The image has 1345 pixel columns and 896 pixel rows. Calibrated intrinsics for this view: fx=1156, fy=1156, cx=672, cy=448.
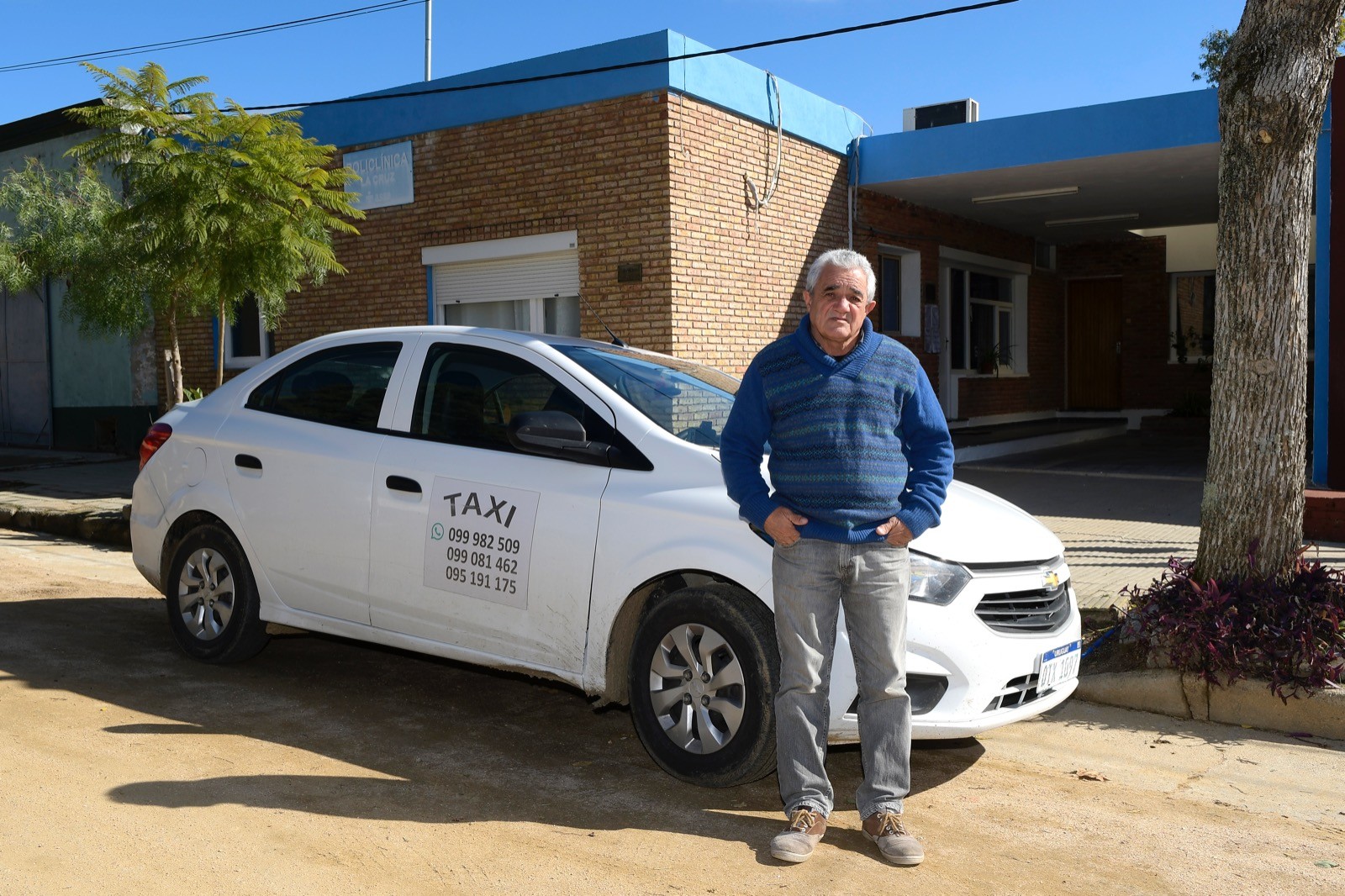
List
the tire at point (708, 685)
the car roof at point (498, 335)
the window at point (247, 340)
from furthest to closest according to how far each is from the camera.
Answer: the window at point (247, 340) → the car roof at point (498, 335) → the tire at point (708, 685)

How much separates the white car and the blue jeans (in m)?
0.20

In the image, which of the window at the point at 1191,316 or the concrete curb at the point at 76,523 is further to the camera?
the window at the point at 1191,316

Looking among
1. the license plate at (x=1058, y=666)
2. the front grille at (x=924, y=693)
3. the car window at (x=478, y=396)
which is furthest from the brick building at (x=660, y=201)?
the front grille at (x=924, y=693)

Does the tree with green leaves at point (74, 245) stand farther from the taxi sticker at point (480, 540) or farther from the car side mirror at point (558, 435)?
the car side mirror at point (558, 435)

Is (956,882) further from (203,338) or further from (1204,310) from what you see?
(1204,310)

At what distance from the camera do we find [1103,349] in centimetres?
2286

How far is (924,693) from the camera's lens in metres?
Answer: 4.05

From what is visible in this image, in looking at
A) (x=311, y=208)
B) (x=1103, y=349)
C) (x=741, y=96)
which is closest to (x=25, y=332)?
(x=311, y=208)

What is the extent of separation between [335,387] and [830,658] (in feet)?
9.83

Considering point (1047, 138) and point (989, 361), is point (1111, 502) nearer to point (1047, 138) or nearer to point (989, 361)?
point (1047, 138)

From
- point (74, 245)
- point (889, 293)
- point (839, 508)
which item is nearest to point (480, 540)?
point (839, 508)

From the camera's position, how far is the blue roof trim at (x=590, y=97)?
483 inches

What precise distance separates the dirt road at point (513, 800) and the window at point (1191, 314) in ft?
59.7

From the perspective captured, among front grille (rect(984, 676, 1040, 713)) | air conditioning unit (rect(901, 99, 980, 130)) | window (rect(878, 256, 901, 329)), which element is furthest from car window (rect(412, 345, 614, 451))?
air conditioning unit (rect(901, 99, 980, 130))
